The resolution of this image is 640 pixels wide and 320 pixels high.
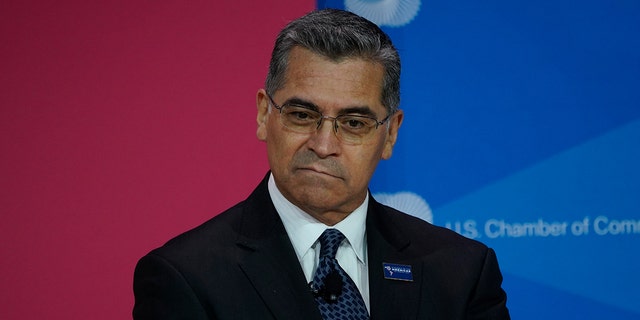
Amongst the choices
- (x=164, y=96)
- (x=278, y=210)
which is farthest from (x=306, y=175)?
(x=164, y=96)

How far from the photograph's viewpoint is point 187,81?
301cm

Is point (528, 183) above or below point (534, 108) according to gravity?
below

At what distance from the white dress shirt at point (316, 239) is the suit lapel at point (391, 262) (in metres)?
0.03

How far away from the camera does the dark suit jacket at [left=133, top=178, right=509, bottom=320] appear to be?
194 centimetres

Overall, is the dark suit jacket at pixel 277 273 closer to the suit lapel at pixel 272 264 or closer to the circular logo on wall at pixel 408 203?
the suit lapel at pixel 272 264

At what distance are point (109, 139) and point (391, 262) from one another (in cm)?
121

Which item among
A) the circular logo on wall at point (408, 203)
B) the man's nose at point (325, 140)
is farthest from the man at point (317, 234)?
the circular logo on wall at point (408, 203)

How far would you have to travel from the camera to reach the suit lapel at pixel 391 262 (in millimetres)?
2053

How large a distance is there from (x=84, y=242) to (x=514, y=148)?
1.53 meters

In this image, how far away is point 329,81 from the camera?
6.70 ft

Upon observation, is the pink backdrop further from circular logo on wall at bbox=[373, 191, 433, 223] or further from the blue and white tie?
the blue and white tie

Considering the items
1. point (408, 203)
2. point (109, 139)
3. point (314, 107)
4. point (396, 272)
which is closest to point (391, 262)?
point (396, 272)

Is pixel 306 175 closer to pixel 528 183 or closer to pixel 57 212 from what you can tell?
pixel 57 212

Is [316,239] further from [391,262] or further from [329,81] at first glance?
[329,81]
